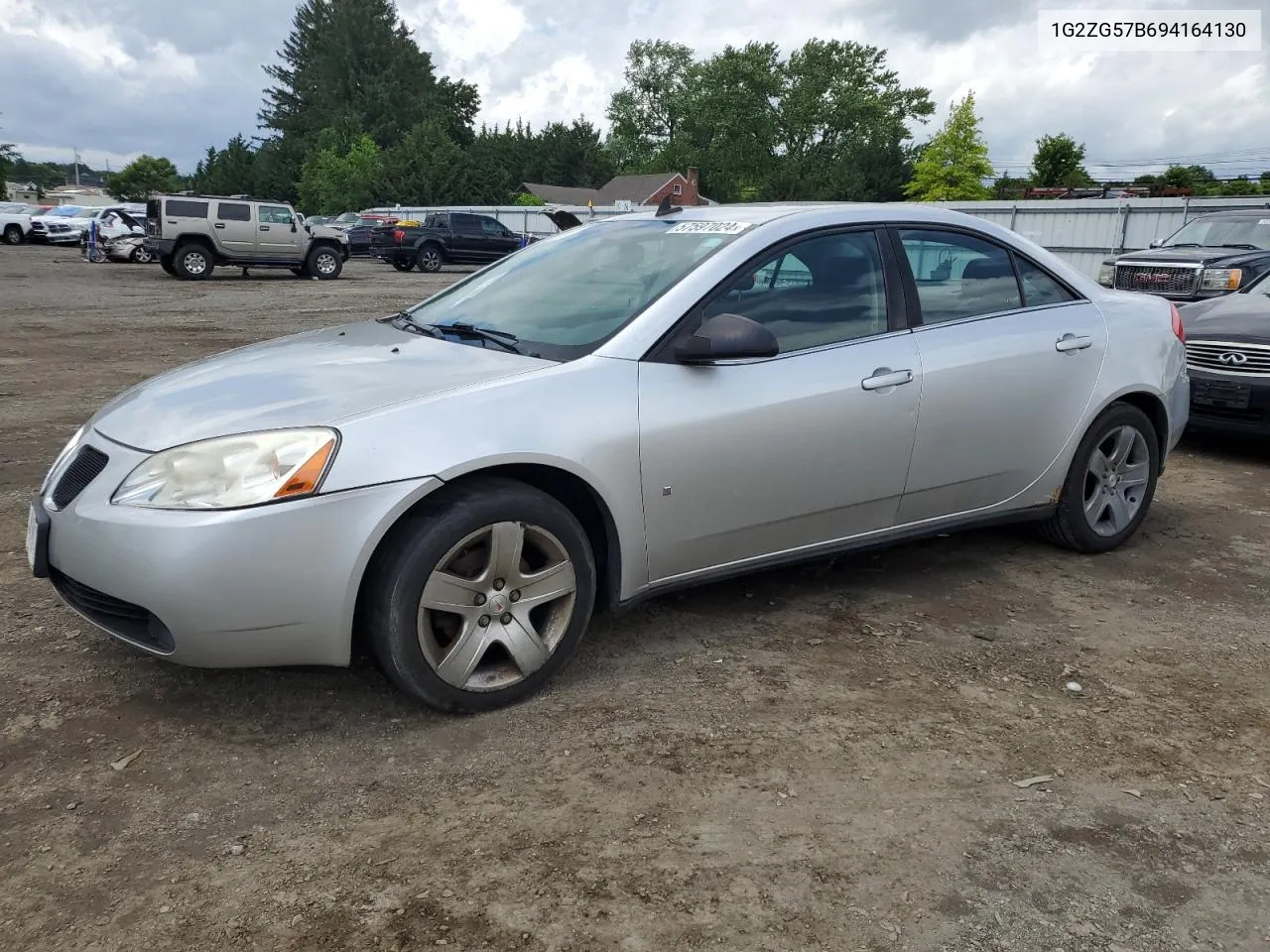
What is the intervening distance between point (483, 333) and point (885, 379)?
1454 millimetres

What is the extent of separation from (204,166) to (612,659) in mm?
97969

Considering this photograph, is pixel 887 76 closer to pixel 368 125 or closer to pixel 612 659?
pixel 368 125

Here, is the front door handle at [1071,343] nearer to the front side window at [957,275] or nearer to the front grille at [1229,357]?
the front side window at [957,275]

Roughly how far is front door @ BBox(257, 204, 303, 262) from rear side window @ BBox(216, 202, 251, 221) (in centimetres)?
33

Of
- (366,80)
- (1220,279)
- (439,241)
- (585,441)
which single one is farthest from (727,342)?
(366,80)

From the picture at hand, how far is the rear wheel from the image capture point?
30.2 metres

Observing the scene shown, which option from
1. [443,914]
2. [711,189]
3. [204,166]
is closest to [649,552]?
[443,914]

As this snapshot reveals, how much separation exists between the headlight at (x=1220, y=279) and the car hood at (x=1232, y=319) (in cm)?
405

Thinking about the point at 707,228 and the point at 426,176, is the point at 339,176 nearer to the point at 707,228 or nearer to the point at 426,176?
the point at 426,176

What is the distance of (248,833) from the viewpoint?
2512 millimetres

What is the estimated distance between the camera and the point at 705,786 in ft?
8.98

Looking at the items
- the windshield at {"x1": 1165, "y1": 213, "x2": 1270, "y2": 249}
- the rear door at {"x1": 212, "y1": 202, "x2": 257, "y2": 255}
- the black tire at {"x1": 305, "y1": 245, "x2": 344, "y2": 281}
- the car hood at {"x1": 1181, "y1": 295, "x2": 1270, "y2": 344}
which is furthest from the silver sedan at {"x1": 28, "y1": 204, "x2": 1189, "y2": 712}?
the black tire at {"x1": 305, "y1": 245, "x2": 344, "y2": 281}

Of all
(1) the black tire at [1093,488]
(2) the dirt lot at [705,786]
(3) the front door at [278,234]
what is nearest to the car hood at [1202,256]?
(1) the black tire at [1093,488]

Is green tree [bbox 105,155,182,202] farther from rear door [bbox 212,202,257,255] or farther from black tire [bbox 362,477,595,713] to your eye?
black tire [bbox 362,477,595,713]
